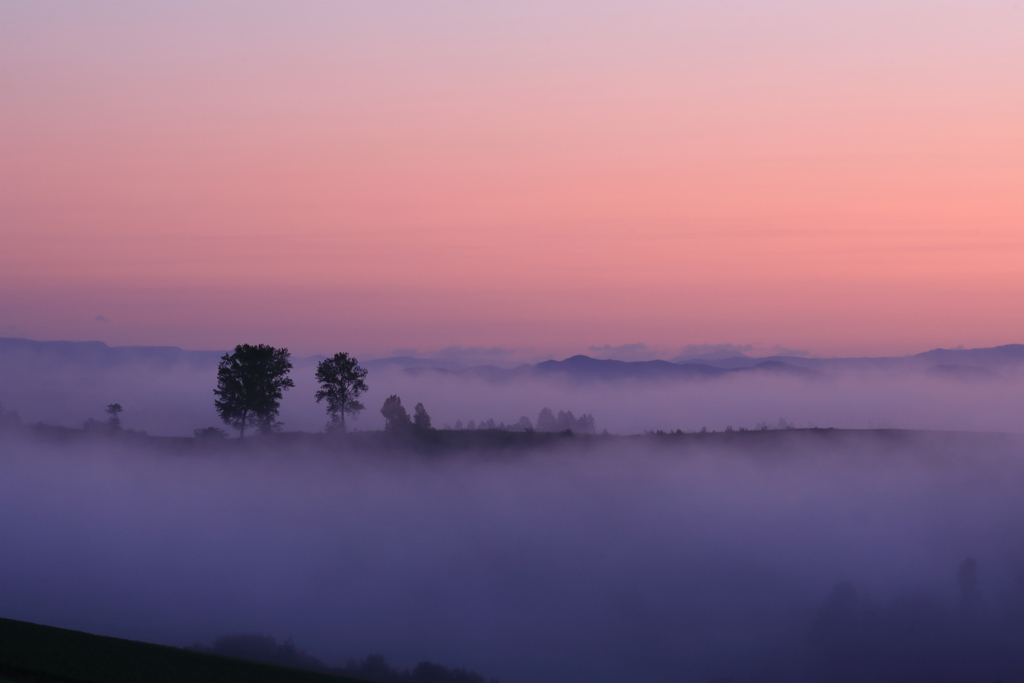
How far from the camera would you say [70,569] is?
151000mm

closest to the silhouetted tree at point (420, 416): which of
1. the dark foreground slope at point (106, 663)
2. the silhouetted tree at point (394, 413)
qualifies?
the silhouetted tree at point (394, 413)

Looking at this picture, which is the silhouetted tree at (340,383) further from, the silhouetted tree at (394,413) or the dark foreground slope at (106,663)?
the dark foreground slope at (106,663)

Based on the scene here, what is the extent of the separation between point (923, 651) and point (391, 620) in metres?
87.2

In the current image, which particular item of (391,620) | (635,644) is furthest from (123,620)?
(635,644)

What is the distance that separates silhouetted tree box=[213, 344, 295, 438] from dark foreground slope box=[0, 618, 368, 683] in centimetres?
6952

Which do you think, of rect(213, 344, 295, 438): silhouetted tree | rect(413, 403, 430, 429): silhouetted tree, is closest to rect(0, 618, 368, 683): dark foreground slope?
rect(213, 344, 295, 438): silhouetted tree

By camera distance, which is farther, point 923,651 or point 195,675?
point 923,651

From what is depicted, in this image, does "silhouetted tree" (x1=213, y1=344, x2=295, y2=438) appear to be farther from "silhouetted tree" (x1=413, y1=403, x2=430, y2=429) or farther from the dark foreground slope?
the dark foreground slope

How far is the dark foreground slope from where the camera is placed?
36453mm

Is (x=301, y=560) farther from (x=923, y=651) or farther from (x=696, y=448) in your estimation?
(x=923, y=651)

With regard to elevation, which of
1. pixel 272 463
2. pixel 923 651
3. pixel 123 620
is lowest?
pixel 923 651

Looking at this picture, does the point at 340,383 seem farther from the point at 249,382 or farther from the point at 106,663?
the point at 106,663

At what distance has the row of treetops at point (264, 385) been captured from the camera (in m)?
116

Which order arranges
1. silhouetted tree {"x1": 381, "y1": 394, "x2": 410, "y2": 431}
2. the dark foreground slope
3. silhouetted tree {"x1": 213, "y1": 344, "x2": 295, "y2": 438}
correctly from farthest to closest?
silhouetted tree {"x1": 381, "y1": 394, "x2": 410, "y2": 431}
silhouetted tree {"x1": 213, "y1": 344, "x2": 295, "y2": 438}
the dark foreground slope
